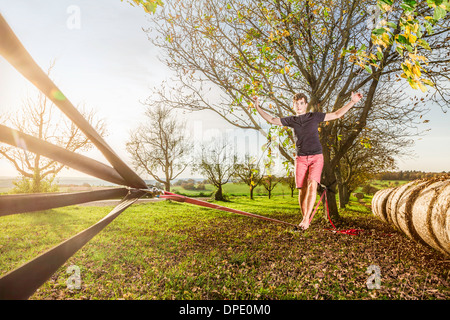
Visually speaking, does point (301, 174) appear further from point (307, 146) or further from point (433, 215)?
point (433, 215)

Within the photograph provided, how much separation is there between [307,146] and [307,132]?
0.18 m

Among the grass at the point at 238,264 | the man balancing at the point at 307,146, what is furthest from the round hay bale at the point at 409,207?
the man balancing at the point at 307,146

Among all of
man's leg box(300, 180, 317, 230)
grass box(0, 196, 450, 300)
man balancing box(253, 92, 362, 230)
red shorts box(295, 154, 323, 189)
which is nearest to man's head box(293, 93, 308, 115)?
man balancing box(253, 92, 362, 230)

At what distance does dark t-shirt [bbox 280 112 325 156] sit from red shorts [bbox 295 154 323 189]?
0.18 feet

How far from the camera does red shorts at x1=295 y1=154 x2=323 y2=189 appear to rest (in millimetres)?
2303

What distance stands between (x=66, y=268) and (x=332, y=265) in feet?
28.9

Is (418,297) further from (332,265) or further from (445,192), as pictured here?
(445,192)

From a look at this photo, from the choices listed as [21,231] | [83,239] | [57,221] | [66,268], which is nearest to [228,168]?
[57,221]

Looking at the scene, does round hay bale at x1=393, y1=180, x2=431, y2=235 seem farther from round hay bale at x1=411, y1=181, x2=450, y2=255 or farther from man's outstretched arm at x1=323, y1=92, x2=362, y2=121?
man's outstretched arm at x1=323, y1=92, x2=362, y2=121

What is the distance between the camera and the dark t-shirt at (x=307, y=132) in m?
2.33

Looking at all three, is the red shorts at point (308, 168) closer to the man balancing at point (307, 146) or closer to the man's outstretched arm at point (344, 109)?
the man balancing at point (307, 146)

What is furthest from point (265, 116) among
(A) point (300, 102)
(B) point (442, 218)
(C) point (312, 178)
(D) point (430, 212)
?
(D) point (430, 212)

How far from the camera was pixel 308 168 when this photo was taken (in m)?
2.40

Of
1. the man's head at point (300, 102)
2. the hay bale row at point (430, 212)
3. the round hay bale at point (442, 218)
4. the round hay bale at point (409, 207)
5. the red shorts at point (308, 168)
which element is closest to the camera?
the red shorts at point (308, 168)
